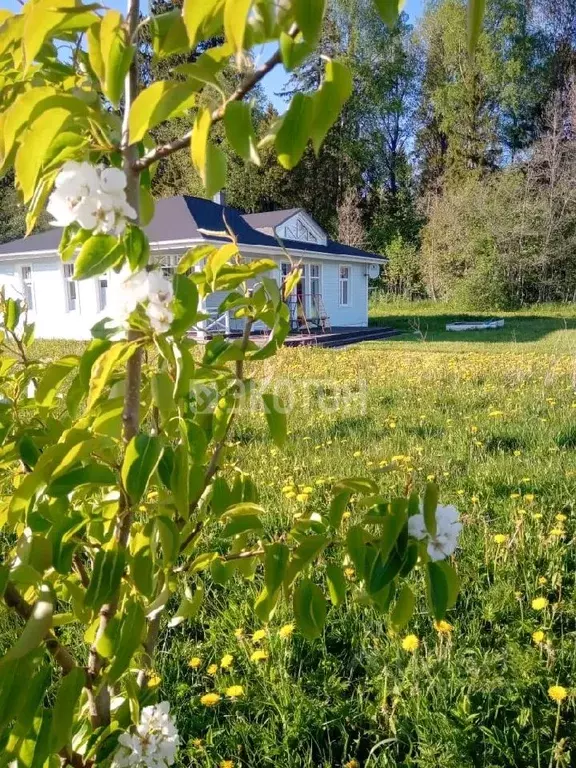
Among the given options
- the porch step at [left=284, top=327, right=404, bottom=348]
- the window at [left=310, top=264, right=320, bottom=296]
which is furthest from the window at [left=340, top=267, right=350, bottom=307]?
the porch step at [left=284, top=327, right=404, bottom=348]

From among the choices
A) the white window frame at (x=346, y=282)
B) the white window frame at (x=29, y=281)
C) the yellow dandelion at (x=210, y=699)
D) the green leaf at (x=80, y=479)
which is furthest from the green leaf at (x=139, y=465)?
the white window frame at (x=346, y=282)

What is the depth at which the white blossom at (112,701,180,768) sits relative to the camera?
88 centimetres

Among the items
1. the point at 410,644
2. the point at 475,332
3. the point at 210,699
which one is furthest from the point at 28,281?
the point at 410,644

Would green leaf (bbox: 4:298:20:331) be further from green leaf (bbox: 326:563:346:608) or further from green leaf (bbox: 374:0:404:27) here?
green leaf (bbox: 374:0:404:27)

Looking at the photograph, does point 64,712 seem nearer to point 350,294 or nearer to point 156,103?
point 156,103

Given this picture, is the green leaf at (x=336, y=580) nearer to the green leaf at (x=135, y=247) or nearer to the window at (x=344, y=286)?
the green leaf at (x=135, y=247)

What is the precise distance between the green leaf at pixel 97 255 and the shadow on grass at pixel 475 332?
9823mm

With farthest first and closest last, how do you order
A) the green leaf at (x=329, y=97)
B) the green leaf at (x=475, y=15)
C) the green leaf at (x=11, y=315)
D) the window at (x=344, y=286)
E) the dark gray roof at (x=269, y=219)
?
the window at (x=344, y=286), the dark gray roof at (x=269, y=219), the green leaf at (x=11, y=315), the green leaf at (x=329, y=97), the green leaf at (x=475, y=15)

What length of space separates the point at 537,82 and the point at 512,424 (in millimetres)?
30407

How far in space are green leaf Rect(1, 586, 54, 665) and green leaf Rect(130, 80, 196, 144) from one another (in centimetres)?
50

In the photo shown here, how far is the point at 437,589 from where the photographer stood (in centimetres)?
78

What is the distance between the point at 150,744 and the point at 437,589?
1.56 ft

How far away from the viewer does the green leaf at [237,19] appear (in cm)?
52

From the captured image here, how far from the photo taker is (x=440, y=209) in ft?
80.3
